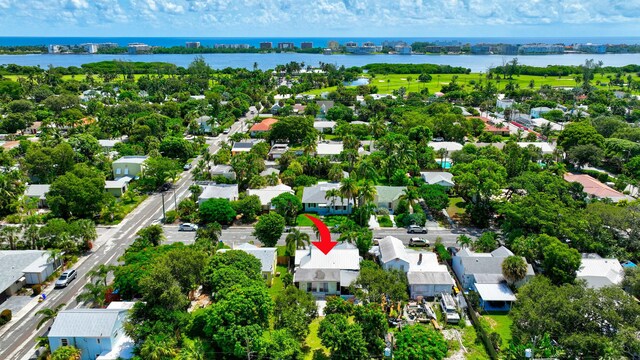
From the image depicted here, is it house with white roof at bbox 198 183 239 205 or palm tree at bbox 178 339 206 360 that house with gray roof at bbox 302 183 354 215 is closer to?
house with white roof at bbox 198 183 239 205

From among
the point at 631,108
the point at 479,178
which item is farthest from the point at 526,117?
the point at 479,178

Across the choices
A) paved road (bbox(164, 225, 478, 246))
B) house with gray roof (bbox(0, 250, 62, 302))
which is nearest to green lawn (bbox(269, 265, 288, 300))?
paved road (bbox(164, 225, 478, 246))

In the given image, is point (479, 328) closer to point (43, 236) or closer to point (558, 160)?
point (43, 236)

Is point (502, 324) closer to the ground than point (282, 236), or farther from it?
closer to the ground

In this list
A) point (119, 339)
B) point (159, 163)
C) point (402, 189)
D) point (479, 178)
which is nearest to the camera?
point (119, 339)

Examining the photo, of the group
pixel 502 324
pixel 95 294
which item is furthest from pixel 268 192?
pixel 502 324

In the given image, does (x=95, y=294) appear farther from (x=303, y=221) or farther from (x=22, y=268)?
(x=303, y=221)
